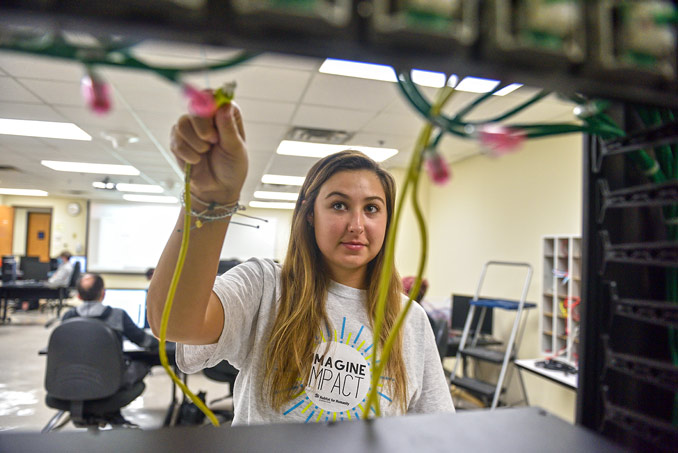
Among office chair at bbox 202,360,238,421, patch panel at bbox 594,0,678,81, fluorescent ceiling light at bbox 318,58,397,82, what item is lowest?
office chair at bbox 202,360,238,421

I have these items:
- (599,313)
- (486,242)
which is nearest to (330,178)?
(599,313)

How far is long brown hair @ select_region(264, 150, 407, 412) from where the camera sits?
72 centimetres

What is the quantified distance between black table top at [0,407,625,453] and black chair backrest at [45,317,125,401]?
2.32 m

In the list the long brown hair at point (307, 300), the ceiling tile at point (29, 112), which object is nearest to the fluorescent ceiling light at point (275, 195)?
the ceiling tile at point (29, 112)

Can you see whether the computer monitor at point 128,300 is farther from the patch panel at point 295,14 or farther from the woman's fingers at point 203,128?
the patch panel at point 295,14

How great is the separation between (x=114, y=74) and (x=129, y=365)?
186cm

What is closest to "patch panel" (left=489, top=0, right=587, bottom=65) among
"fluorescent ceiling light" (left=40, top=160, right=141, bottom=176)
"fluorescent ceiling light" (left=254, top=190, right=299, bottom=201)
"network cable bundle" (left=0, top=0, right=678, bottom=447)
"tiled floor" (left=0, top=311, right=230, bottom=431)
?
"network cable bundle" (left=0, top=0, right=678, bottom=447)

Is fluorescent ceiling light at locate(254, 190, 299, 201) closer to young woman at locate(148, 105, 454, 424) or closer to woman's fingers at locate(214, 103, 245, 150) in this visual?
young woman at locate(148, 105, 454, 424)

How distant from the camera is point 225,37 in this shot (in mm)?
203

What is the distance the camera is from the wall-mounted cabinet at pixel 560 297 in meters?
3.10

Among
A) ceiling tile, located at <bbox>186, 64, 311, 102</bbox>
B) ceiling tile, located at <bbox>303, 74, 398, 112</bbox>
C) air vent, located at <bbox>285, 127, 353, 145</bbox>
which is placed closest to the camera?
ceiling tile, located at <bbox>186, 64, 311, 102</bbox>

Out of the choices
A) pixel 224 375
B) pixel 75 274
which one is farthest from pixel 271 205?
pixel 224 375

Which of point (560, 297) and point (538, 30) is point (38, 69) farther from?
point (560, 297)

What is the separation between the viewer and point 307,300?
0.80m
